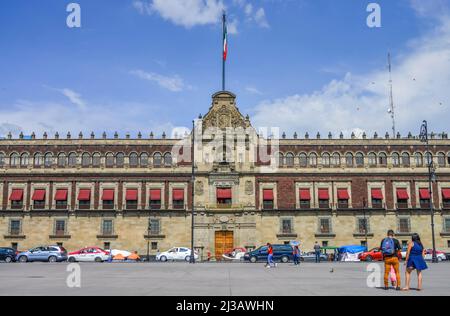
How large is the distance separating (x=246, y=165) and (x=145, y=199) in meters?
12.0

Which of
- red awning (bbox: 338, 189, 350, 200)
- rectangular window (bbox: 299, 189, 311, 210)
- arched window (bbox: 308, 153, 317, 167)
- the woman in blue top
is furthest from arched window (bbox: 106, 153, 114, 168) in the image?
the woman in blue top

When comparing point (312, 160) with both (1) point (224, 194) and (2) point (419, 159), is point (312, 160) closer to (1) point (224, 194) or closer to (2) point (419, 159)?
(1) point (224, 194)

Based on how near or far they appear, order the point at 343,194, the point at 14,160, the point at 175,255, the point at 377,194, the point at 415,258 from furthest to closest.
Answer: the point at 14,160
the point at 377,194
the point at 343,194
the point at 175,255
the point at 415,258

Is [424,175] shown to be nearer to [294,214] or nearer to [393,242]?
[294,214]

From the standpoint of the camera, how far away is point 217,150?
56719mm

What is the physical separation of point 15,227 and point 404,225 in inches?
1714

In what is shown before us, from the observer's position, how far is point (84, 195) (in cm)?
5588

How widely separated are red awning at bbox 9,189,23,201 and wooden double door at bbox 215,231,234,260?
22430mm

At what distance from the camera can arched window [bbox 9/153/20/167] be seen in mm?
56781

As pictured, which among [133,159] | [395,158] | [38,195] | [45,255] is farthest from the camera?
[395,158]

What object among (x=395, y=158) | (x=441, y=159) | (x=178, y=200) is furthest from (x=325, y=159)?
(x=178, y=200)

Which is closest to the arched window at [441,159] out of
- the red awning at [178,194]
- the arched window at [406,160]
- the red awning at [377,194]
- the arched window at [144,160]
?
the arched window at [406,160]

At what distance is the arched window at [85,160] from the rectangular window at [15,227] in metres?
9.37
